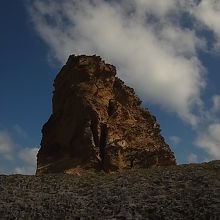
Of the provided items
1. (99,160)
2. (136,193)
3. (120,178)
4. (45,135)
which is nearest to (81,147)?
(99,160)

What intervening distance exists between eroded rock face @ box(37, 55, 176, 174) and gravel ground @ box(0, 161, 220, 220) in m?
8.89

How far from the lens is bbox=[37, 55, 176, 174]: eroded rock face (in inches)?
2032

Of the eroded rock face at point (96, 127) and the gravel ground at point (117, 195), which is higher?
the eroded rock face at point (96, 127)

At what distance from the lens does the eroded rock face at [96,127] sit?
5162cm

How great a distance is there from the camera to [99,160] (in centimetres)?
5100

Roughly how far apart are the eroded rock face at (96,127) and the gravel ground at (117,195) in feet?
29.2

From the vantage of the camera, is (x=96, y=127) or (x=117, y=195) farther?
(x=96, y=127)

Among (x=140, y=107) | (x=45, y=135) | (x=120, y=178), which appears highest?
(x=140, y=107)

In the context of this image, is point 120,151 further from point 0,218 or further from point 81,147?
point 0,218

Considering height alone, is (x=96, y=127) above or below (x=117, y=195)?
above

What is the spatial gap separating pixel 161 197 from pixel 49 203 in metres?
7.48

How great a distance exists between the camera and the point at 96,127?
52.7 meters

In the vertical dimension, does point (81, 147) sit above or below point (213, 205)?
above

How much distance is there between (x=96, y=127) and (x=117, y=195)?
16929mm
